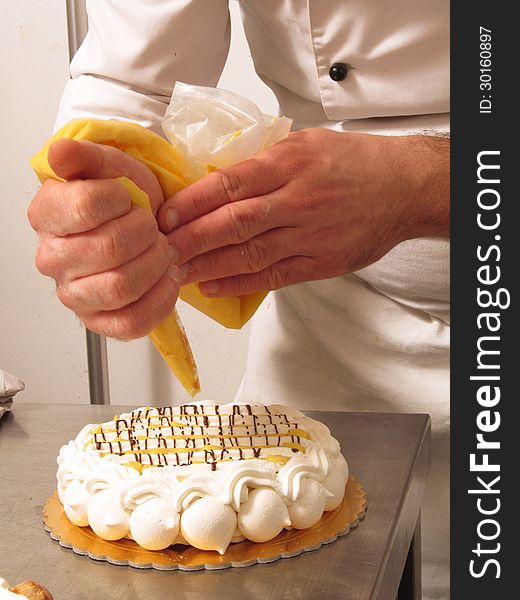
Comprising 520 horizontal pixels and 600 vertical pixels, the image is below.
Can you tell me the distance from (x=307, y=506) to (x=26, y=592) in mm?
308

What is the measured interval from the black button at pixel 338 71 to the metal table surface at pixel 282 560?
1.46 feet

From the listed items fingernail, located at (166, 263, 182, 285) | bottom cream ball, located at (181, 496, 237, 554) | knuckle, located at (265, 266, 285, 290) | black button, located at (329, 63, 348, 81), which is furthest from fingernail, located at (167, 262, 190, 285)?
black button, located at (329, 63, 348, 81)

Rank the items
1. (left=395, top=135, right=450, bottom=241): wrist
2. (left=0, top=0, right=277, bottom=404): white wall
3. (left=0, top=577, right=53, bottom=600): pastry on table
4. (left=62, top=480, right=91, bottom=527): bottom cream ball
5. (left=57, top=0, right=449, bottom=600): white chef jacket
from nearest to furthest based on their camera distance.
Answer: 1. (left=0, top=577, right=53, bottom=600): pastry on table
2. (left=62, top=480, right=91, bottom=527): bottom cream ball
3. (left=395, top=135, right=450, bottom=241): wrist
4. (left=57, top=0, right=449, bottom=600): white chef jacket
5. (left=0, top=0, right=277, bottom=404): white wall

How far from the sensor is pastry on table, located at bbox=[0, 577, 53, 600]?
2.64ft

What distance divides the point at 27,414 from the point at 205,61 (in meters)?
0.55

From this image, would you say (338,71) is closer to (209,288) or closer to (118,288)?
(209,288)

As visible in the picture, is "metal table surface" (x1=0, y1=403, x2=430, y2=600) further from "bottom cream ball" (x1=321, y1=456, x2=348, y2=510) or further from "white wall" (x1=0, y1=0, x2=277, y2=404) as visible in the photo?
"white wall" (x1=0, y1=0, x2=277, y2=404)

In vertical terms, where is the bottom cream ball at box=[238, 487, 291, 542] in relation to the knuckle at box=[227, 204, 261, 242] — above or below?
below

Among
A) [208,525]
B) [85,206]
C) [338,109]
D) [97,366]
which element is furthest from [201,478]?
[97,366]

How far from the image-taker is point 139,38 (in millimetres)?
1292

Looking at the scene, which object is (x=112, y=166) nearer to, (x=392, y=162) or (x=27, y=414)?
(x=392, y=162)

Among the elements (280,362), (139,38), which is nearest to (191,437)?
(280,362)

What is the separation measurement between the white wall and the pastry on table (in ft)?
5.10

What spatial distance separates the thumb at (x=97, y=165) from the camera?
89 centimetres
